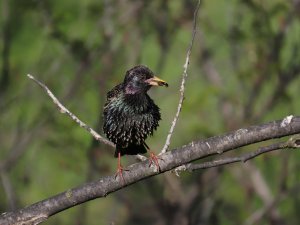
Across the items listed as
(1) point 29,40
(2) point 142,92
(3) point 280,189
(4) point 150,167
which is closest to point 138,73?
(2) point 142,92

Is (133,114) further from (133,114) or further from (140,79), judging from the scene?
(140,79)

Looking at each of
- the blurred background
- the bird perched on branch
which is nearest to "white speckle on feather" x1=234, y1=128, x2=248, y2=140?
the bird perched on branch

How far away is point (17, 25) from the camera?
9.93 m

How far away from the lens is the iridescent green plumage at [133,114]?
5582 mm

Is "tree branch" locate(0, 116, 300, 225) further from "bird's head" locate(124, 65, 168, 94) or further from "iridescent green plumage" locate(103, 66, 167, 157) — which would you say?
"bird's head" locate(124, 65, 168, 94)

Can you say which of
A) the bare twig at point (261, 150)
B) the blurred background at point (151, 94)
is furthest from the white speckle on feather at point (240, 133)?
the blurred background at point (151, 94)

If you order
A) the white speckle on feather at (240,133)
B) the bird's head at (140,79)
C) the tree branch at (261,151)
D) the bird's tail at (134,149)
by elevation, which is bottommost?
the tree branch at (261,151)

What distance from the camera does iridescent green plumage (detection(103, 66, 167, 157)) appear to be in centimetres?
558

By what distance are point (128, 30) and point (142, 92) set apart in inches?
141

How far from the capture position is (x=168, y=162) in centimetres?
412

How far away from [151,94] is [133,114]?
346 centimetres

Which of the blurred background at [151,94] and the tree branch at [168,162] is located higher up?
the blurred background at [151,94]

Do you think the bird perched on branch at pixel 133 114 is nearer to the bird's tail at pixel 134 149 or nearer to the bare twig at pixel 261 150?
the bird's tail at pixel 134 149

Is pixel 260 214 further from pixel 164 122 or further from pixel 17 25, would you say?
pixel 17 25
